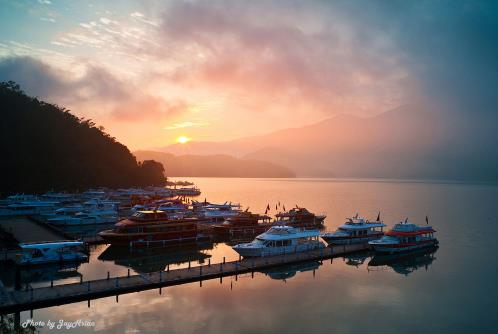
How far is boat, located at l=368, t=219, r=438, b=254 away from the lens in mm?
56938

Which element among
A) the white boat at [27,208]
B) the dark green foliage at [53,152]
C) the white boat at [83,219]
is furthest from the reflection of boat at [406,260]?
the dark green foliage at [53,152]

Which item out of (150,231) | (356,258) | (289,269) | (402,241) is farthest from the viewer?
(150,231)

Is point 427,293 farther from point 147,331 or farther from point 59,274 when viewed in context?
point 59,274

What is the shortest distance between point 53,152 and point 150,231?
116 meters

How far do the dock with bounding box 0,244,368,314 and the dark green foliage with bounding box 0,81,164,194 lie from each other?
101815 millimetres

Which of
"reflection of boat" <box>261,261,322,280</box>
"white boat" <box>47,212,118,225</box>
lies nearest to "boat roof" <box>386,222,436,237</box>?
"reflection of boat" <box>261,261,322,280</box>

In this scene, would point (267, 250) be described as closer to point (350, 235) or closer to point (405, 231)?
point (350, 235)

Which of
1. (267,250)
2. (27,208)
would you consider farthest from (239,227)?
(27,208)

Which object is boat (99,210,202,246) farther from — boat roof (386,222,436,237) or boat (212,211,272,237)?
boat roof (386,222,436,237)

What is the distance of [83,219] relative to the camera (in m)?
78.5

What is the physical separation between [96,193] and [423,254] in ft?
348

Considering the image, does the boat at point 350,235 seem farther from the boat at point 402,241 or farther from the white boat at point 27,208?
the white boat at point 27,208

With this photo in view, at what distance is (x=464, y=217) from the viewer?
110 meters

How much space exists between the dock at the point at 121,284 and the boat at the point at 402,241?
40.2ft
